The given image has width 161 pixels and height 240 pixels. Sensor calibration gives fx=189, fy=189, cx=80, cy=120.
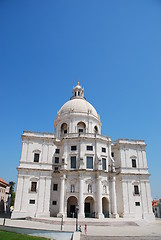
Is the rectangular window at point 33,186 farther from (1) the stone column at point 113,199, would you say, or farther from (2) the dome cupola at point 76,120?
(1) the stone column at point 113,199

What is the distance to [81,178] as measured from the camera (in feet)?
124

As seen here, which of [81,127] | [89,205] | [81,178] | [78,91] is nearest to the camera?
[81,178]

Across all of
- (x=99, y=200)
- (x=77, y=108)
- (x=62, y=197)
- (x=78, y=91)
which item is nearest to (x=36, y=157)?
(x=62, y=197)

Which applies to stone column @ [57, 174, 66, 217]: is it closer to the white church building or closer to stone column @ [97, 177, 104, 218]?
the white church building

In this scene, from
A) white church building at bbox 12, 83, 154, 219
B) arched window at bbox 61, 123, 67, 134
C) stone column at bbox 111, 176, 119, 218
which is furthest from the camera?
arched window at bbox 61, 123, 67, 134

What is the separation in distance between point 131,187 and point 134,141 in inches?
428

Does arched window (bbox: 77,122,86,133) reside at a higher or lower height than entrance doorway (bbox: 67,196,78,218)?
higher

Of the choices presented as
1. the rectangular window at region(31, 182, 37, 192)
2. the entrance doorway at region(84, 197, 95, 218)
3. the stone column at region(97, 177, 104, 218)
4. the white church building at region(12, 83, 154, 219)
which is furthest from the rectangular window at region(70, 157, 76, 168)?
the rectangular window at region(31, 182, 37, 192)

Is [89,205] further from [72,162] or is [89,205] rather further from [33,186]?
[33,186]

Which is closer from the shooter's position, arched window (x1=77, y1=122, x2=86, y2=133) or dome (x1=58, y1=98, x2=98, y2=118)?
arched window (x1=77, y1=122, x2=86, y2=133)

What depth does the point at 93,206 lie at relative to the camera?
38.3m

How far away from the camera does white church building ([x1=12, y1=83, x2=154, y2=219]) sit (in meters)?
37.1

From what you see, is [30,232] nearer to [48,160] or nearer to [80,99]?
[48,160]

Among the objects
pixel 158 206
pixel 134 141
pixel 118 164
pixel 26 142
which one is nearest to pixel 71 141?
pixel 26 142
